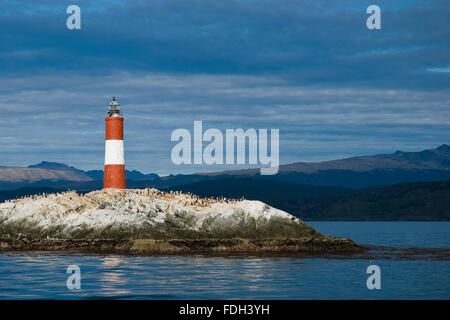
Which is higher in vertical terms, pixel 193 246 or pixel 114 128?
pixel 114 128

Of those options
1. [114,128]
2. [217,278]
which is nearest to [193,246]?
[114,128]

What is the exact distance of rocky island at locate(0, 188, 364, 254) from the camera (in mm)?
67812

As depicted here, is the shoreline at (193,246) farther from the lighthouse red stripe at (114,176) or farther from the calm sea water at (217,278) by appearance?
the lighthouse red stripe at (114,176)

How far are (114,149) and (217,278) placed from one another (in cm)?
3682

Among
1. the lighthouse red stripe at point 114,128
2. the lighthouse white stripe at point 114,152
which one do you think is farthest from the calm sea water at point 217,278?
the lighthouse red stripe at point 114,128

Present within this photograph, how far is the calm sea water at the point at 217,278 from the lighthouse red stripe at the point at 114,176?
1969 centimetres

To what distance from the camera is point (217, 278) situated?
45.8 meters

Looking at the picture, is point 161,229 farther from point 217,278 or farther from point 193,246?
point 217,278

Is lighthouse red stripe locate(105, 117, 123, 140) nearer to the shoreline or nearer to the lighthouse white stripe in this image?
the lighthouse white stripe

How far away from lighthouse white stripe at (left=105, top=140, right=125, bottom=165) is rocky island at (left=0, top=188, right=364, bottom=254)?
6.55 meters

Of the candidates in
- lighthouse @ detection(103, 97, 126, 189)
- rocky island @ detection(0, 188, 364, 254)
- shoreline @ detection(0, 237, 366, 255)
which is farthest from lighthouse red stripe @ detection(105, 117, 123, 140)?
shoreline @ detection(0, 237, 366, 255)

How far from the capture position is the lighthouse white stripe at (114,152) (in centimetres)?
7962
